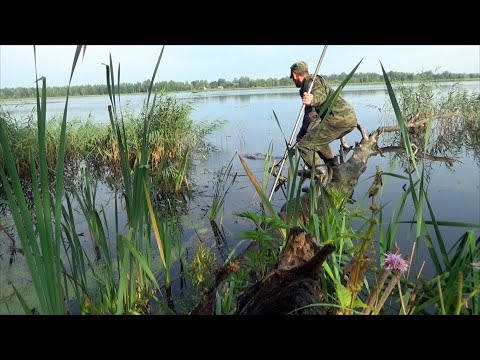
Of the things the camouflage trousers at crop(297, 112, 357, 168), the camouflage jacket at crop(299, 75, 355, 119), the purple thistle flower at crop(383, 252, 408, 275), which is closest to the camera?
the purple thistle flower at crop(383, 252, 408, 275)

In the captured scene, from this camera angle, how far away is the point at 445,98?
791 centimetres

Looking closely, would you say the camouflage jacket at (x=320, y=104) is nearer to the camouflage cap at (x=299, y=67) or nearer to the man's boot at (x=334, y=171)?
the camouflage cap at (x=299, y=67)

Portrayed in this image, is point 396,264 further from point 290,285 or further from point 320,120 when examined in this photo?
point 320,120

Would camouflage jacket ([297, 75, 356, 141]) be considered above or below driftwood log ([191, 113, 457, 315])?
above

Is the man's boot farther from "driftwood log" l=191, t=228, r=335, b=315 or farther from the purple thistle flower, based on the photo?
the purple thistle flower

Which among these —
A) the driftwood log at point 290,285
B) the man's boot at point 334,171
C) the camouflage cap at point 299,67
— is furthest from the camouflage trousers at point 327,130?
the driftwood log at point 290,285

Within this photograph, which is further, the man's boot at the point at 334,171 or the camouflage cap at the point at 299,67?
the man's boot at the point at 334,171

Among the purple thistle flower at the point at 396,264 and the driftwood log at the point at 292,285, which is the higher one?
the purple thistle flower at the point at 396,264

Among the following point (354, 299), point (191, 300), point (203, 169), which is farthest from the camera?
point (203, 169)

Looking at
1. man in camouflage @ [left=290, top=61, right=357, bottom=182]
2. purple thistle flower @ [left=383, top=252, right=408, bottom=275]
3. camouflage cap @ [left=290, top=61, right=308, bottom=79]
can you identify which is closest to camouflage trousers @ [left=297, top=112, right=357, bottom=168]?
man in camouflage @ [left=290, top=61, right=357, bottom=182]

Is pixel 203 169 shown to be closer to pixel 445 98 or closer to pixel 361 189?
pixel 361 189
